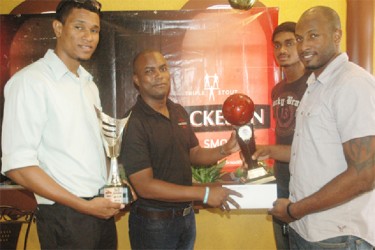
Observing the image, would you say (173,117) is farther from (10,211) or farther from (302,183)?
(10,211)

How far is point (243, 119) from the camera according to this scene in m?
2.52

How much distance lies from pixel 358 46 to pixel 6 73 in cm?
314

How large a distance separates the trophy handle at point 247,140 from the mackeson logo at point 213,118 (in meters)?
1.07

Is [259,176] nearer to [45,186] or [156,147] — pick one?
[156,147]

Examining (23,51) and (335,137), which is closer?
(335,137)

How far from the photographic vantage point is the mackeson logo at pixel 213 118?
3658 millimetres

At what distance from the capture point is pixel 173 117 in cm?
270

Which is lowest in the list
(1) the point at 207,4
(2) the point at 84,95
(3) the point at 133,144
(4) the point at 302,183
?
(4) the point at 302,183

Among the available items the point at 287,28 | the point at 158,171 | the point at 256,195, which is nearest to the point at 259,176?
the point at 256,195

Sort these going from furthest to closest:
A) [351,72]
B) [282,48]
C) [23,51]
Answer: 1. [23,51]
2. [282,48]
3. [351,72]

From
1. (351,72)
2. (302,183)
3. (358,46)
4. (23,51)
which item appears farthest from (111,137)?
(358,46)

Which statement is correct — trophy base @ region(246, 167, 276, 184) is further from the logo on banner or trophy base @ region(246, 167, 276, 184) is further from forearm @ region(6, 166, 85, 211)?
the logo on banner

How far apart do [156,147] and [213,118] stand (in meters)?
1.27

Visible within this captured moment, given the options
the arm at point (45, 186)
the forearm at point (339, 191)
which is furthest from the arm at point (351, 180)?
the arm at point (45, 186)
